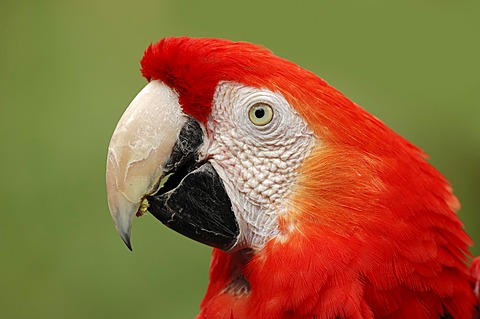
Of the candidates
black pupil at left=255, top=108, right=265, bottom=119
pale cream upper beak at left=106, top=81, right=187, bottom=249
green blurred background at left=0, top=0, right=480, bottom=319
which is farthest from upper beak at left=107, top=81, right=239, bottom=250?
green blurred background at left=0, top=0, right=480, bottom=319

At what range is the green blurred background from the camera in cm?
238

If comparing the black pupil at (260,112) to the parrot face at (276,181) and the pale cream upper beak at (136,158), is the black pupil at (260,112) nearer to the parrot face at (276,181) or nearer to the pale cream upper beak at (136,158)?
the parrot face at (276,181)

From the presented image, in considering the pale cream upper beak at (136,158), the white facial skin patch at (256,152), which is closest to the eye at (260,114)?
the white facial skin patch at (256,152)

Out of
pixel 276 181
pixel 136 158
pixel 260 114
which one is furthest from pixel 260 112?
pixel 136 158

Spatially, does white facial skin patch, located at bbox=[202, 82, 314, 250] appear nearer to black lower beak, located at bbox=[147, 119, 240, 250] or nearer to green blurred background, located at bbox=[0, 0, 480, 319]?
black lower beak, located at bbox=[147, 119, 240, 250]

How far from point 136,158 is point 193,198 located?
118 mm

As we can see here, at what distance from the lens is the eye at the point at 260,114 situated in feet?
3.54

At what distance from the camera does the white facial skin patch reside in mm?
1086

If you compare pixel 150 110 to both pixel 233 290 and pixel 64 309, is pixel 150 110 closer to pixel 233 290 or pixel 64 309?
pixel 233 290

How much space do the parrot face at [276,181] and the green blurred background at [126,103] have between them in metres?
1.32

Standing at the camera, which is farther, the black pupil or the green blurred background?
the green blurred background

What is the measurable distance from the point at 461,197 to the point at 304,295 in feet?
5.53

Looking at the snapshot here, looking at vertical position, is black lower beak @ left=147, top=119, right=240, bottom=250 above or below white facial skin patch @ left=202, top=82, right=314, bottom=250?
below

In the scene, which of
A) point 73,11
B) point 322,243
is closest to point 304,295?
point 322,243
